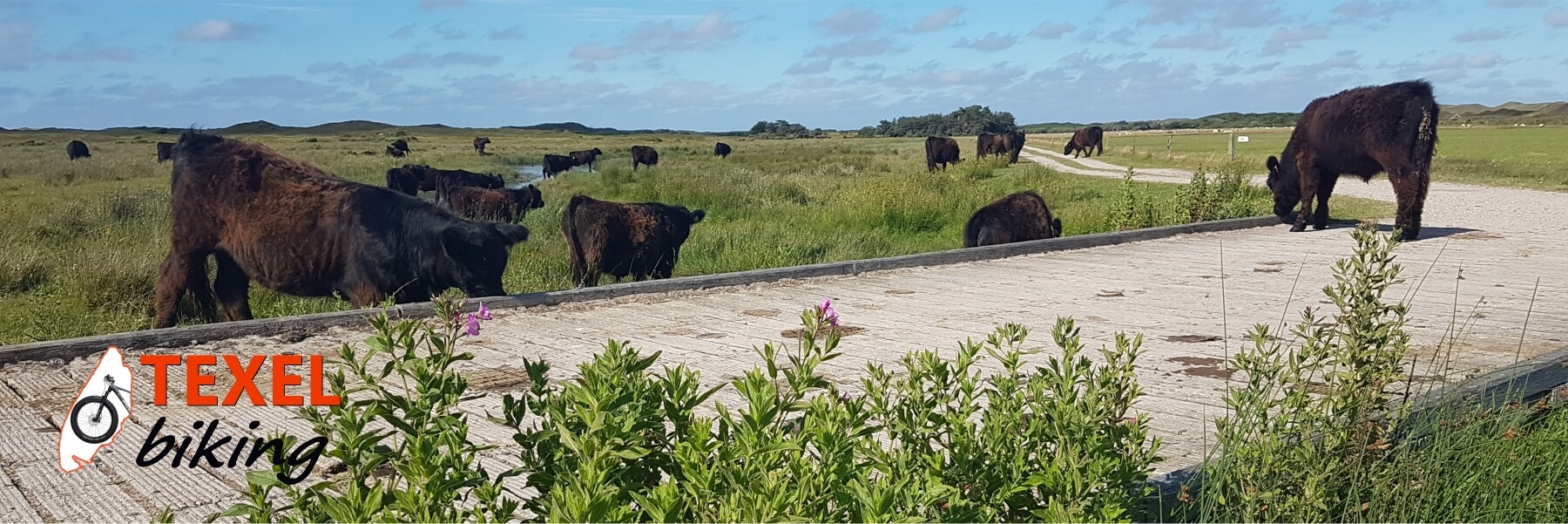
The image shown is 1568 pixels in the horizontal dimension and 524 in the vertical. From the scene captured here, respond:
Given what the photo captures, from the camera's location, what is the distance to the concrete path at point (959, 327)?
3633 millimetres

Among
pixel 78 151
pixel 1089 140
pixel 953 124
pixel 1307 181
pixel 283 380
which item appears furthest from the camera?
pixel 953 124

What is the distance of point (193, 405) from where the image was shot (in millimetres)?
4512

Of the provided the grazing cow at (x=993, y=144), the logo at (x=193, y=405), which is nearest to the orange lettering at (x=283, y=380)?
the logo at (x=193, y=405)

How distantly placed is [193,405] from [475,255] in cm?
305

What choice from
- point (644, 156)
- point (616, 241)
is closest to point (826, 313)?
point (616, 241)

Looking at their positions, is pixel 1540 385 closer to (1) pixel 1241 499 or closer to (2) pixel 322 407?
(1) pixel 1241 499

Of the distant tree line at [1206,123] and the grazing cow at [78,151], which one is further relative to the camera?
the distant tree line at [1206,123]

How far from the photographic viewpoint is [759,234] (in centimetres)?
1266

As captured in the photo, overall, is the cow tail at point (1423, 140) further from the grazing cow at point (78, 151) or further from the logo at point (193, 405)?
the grazing cow at point (78, 151)

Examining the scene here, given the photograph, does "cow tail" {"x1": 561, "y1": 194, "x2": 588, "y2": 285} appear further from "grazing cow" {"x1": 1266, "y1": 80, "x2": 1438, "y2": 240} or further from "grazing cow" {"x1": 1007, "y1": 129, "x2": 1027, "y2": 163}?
"grazing cow" {"x1": 1007, "y1": 129, "x2": 1027, "y2": 163}

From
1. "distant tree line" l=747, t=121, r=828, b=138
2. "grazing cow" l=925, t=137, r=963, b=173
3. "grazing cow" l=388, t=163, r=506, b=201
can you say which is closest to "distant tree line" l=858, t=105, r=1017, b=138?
"distant tree line" l=747, t=121, r=828, b=138

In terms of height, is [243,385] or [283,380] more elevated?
[243,385]

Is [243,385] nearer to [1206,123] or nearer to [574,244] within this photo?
[574,244]

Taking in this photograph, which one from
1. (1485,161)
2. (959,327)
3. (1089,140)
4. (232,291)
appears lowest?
(959,327)
